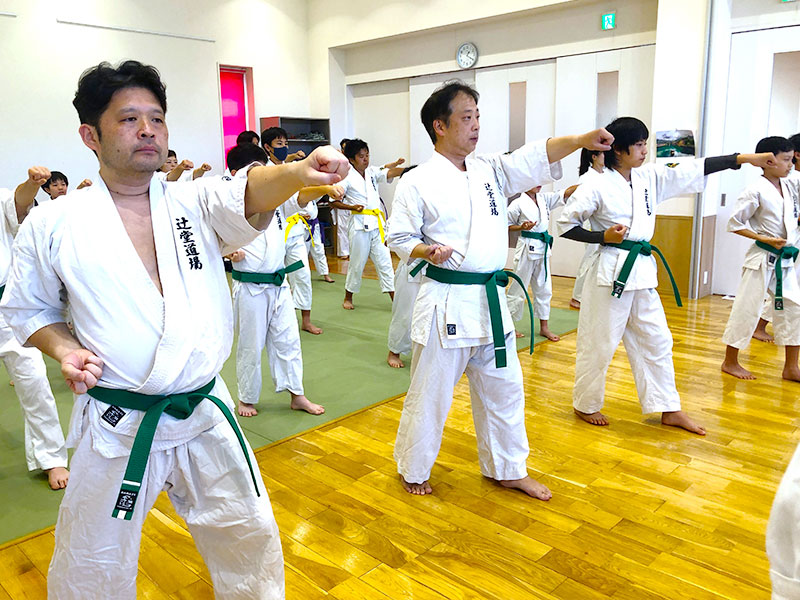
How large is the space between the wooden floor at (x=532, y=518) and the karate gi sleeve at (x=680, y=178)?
1.14m

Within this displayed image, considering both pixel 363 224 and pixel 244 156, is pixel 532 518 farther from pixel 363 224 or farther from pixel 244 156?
pixel 363 224

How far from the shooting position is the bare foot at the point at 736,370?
3.86 meters

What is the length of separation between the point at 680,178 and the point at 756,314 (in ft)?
4.20

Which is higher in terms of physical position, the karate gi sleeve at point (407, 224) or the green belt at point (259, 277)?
the karate gi sleeve at point (407, 224)

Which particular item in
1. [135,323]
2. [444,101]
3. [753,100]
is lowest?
[135,323]

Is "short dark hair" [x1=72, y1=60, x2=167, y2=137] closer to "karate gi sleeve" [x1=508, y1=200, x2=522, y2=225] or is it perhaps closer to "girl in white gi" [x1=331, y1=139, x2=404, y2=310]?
"karate gi sleeve" [x1=508, y1=200, x2=522, y2=225]

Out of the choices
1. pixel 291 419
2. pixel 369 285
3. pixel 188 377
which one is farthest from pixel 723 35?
pixel 188 377

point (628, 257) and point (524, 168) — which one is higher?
point (524, 168)

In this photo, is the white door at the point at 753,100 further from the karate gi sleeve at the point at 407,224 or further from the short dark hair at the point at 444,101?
the karate gi sleeve at the point at 407,224

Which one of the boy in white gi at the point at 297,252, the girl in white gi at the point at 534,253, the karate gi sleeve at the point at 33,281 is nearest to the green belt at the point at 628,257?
the girl in white gi at the point at 534,253

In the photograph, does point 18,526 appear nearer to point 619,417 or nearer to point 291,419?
point 291,419

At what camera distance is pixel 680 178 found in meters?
3.01

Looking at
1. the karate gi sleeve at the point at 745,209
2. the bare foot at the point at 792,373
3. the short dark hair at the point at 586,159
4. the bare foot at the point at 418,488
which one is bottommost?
the bare foot at the point at 418,488

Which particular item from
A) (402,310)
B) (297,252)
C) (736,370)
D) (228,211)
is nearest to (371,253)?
(297,252)
